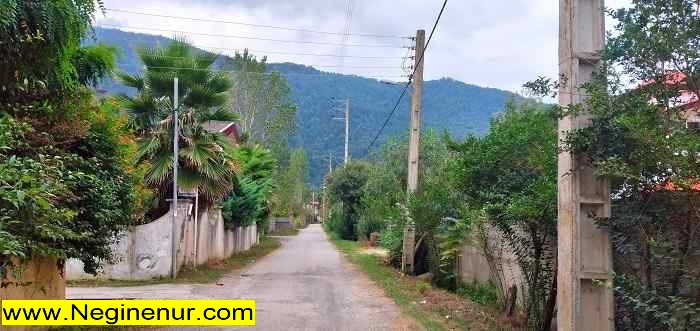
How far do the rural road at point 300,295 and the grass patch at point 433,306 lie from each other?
31 centimetres

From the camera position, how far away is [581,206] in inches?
282

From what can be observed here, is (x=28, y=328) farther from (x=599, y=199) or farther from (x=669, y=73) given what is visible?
(x=669, y=73)

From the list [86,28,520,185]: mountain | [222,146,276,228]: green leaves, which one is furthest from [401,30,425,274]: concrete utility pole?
[222,146,276,228]: green leaves

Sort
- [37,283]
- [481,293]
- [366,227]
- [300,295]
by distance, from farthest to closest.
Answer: [366,227]
[300,295]
[481,293]
[37,283]

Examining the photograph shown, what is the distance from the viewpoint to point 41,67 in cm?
686

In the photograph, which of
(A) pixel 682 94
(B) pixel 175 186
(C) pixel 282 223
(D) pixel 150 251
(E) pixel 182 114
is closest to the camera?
(A) pixel 682 94

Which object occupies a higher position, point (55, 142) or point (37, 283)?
point (55, 142)

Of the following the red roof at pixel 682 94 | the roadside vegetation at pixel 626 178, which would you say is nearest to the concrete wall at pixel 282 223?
the roadside vegetation at pixel 626 178

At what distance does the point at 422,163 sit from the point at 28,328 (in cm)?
2473

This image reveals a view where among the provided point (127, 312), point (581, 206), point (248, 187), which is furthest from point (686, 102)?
point (248, 187)

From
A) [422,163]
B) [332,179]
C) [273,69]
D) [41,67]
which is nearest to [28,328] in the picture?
[41,67]

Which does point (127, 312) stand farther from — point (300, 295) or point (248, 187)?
point (248, 187)

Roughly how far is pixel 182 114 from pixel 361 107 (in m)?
47.9

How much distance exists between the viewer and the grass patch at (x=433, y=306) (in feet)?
35.0
